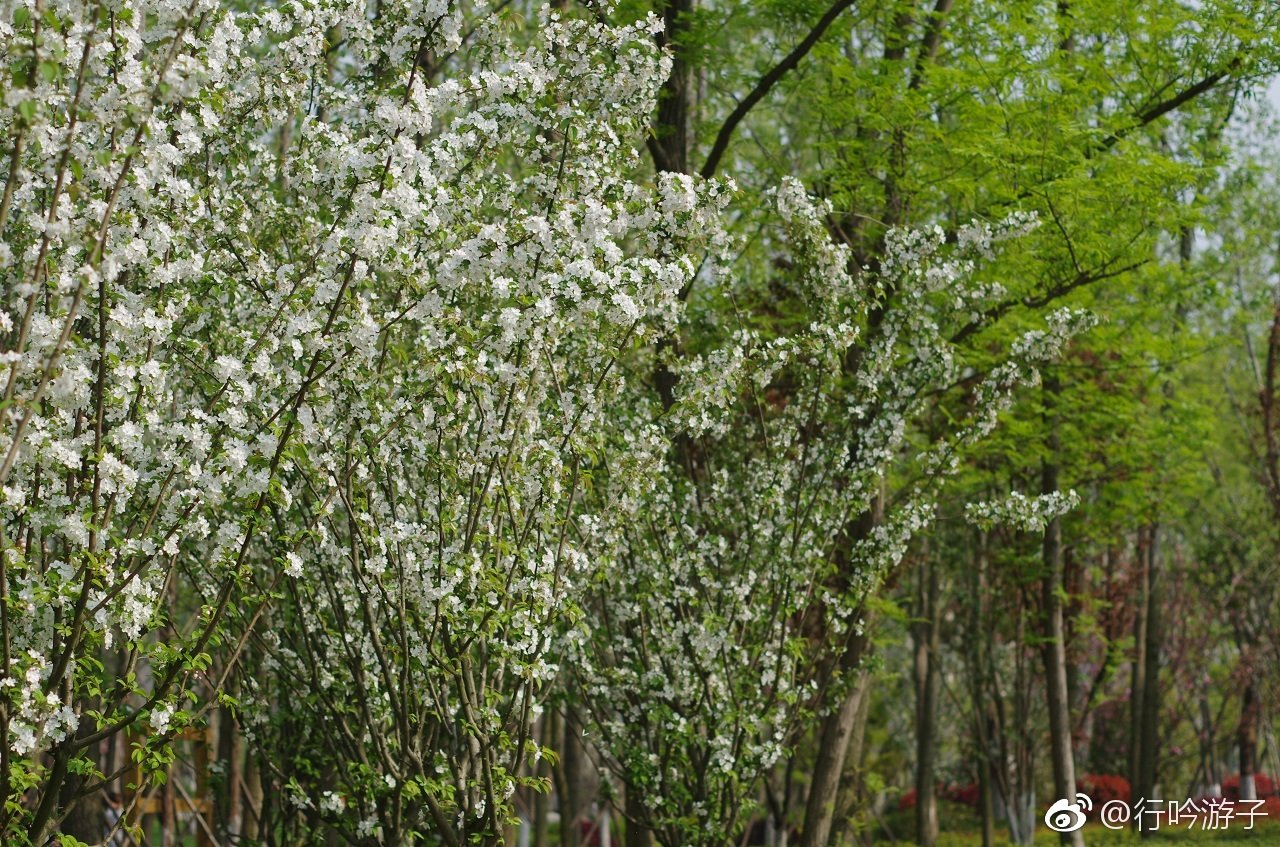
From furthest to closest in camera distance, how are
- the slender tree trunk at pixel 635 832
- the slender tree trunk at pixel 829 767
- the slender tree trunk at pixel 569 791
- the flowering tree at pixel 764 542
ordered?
1. the slender tree trunk at pixel 569 791
2. the slender tree trunk at pixel 829 767
3. the slender tree trunk at pixel 635 832
4. the flowering tree at pixel 764 542

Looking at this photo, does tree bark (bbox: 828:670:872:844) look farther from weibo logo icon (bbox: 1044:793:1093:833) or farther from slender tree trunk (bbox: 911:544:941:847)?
weibo logo icon (bbox: 1044:793:1093:833)

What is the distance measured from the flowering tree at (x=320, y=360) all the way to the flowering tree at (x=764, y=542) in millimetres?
1048

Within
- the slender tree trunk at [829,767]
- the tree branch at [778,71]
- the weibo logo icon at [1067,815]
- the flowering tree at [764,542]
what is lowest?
the weibo logo icon at [1067,815]

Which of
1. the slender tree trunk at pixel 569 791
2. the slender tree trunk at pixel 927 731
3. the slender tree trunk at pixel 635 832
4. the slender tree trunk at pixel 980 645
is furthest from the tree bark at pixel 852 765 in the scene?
the slender tree trunk at pixel 569 791

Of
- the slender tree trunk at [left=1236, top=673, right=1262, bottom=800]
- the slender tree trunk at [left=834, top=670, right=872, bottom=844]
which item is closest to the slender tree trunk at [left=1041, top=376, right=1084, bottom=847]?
the slender tree trunk at [left=834, top=670, right=872, bottom=844]

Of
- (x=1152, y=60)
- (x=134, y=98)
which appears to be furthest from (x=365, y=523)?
(x=1152, y=60)

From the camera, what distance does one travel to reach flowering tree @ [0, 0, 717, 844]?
4.79 metres

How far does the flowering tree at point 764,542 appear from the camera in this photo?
795 centimetres

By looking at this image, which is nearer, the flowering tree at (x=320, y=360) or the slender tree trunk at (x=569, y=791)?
the flowering tree at (x=320, y=360)

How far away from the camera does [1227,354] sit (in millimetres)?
25578

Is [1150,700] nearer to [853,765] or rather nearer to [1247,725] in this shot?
[853,765]

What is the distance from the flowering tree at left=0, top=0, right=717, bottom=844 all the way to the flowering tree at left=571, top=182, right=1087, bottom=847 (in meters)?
1.05

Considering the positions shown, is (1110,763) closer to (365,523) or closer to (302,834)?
(302,834)

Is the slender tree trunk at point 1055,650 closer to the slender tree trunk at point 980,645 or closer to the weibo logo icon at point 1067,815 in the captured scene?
the weibo logo icon at point 1067,815
